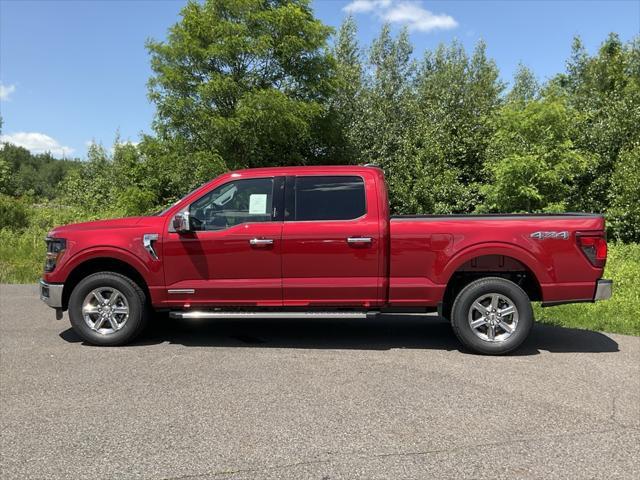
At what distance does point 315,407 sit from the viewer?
173 inches

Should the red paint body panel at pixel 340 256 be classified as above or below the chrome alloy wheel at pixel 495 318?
above

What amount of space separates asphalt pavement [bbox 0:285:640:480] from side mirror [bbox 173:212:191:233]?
1368 mm

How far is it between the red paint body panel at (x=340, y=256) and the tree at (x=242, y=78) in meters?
13.3

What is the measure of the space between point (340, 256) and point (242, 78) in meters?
16.1

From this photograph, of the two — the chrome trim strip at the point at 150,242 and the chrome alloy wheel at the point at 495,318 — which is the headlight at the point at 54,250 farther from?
the chrome alloy wheel at the point at 495,318

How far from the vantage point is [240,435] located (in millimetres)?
3848

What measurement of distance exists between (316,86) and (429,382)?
59.8 feet

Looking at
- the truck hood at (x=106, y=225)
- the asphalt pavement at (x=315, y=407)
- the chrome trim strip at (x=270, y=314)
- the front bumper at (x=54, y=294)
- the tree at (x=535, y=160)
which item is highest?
the tree at (x=535, y=160)

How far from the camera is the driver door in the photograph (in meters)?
6.07

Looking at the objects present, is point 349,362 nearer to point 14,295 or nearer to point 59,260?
point 59,260

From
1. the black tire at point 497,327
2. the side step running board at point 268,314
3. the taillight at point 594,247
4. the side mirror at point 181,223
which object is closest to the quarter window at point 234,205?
the side mirror at point 181,223

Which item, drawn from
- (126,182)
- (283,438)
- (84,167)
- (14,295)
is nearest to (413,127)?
(126,182)

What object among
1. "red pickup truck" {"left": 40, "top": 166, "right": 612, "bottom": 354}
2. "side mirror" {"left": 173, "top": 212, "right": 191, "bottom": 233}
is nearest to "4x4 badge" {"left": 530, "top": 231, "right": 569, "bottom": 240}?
"red pickup truck" {"left": 40, "top": 166, "right": 612, "bottom": 354}

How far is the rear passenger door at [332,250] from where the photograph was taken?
6.00 metres
